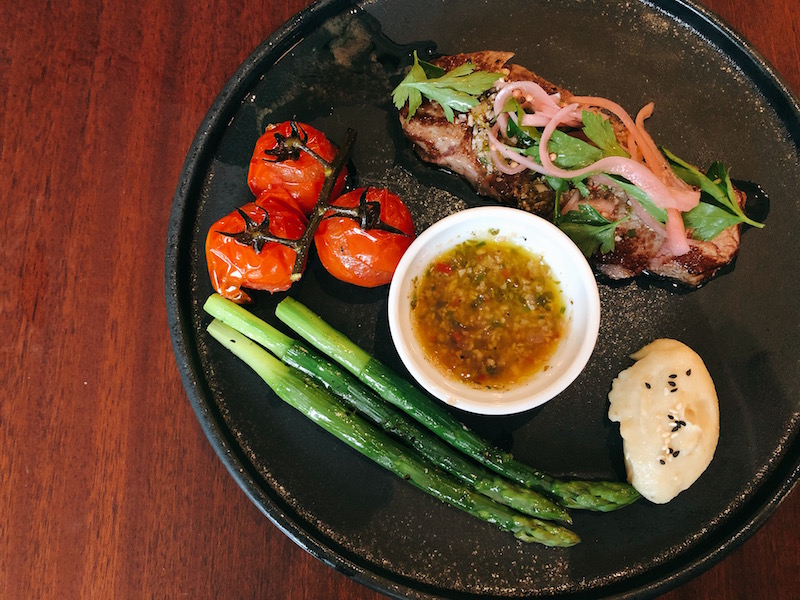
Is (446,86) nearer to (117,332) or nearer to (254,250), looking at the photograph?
(254,250)

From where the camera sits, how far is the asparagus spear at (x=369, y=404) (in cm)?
277

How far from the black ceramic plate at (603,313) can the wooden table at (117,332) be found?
387 mm

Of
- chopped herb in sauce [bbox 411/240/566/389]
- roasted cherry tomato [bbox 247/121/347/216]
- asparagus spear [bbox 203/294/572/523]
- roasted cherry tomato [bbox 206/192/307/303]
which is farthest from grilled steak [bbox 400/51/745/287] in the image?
asparagus spear [bbox 203/294/572/523]

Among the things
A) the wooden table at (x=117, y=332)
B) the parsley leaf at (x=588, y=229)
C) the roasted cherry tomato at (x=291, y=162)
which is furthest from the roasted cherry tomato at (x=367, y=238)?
the wooden table at (x=117, y=332)

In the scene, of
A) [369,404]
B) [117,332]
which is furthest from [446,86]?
[117,332]

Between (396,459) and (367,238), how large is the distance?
3.55 ft

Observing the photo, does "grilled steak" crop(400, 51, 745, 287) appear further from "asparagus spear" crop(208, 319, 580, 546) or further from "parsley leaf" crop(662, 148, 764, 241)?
"asparagus spear" crop(208, 319, 580, 546)

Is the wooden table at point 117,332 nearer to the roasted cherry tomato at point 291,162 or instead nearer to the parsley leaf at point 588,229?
the roasted cherry tomato at point 291,162

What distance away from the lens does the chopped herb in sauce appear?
2.65m

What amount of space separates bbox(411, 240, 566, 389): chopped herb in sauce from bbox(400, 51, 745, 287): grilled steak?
1.07 ft

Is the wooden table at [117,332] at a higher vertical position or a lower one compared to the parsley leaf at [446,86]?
lower

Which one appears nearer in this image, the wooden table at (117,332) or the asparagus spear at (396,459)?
the asparagus spear at (396,459)

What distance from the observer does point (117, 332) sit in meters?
3.13

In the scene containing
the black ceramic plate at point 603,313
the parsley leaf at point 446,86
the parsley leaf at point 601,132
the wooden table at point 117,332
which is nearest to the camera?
the parsley leaf at point 601,132
